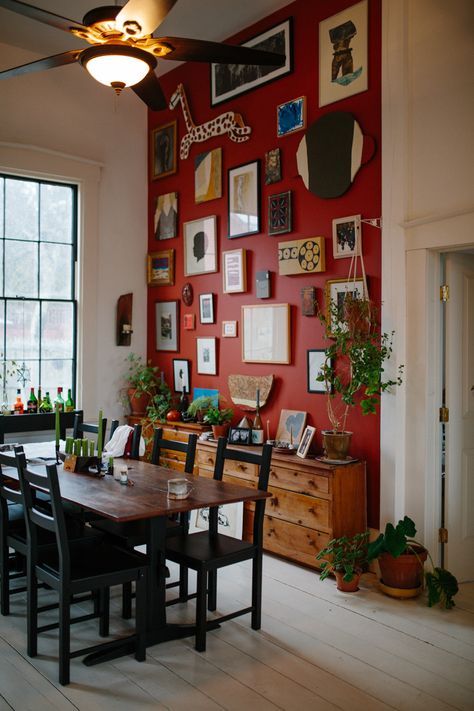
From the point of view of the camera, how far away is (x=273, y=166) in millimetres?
5410

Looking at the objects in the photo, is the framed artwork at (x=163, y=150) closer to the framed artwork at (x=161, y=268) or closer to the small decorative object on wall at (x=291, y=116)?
the framed artwork at (x=161, y=268)

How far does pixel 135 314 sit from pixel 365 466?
10.7 feet

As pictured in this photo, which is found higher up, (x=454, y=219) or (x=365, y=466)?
(x=454, y=219)

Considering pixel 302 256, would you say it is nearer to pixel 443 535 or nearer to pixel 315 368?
pixel 315 368

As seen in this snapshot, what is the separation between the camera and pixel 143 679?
3.08 meters

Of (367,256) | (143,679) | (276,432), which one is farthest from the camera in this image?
(276,432)

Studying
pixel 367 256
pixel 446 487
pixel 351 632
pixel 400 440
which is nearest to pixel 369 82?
pixel 367 256

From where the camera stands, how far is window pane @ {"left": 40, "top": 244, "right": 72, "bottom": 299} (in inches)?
249

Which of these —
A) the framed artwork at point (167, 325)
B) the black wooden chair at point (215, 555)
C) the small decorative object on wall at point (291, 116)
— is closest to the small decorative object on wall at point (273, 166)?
the small decorative object on wall at point (291, 116)

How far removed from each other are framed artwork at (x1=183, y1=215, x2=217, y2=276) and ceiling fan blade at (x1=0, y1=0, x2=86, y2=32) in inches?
116

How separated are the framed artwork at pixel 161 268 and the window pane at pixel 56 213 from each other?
0.87 m

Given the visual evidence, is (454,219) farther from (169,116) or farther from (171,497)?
(169,116)

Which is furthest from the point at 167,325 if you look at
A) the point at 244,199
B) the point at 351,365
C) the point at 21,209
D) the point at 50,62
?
the point at 50,62

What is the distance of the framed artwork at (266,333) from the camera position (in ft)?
17.6
